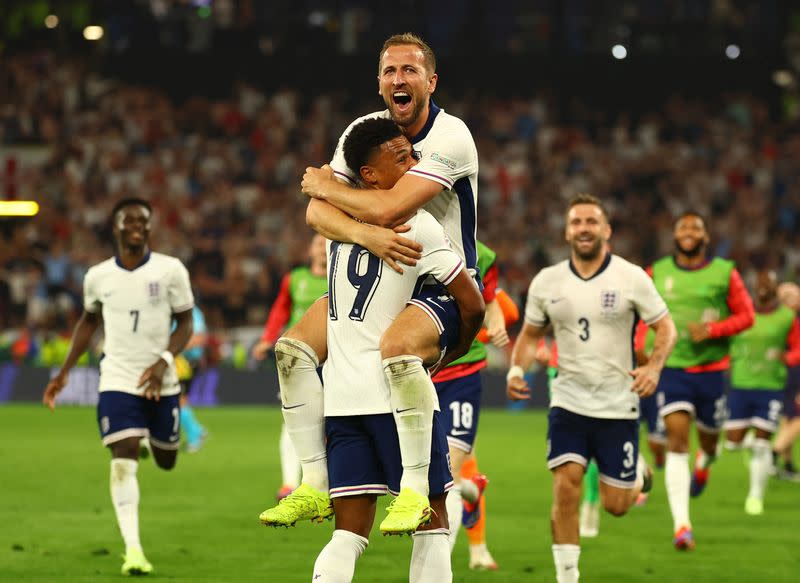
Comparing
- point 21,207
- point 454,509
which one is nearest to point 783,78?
point 21,207

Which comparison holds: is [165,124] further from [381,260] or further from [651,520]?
[381,260]

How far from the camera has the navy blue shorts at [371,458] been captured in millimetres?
5648

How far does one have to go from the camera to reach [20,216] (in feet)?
93.2

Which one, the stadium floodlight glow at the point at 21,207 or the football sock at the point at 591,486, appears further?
the stadium floodlight glow at the point at 21,207

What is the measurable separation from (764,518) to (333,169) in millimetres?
7915

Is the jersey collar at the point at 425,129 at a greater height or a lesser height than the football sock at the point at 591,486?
greater

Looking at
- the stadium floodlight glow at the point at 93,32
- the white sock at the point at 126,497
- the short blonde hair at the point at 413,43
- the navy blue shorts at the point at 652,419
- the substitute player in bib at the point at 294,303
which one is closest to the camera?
the short blonde hair at the point at 413,43

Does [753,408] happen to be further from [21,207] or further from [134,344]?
[21,207]

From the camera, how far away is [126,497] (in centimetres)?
921

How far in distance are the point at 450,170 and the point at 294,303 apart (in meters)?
7.59

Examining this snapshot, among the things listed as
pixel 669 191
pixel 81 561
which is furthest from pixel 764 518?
pixel 669 191

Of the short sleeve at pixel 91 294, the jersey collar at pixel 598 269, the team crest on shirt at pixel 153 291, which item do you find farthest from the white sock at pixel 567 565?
the short sleeve at pixel 91 294

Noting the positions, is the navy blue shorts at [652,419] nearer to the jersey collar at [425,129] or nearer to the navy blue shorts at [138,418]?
the navy blue shorts at [138,418]

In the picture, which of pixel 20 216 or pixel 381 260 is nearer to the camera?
pixel 381 260
